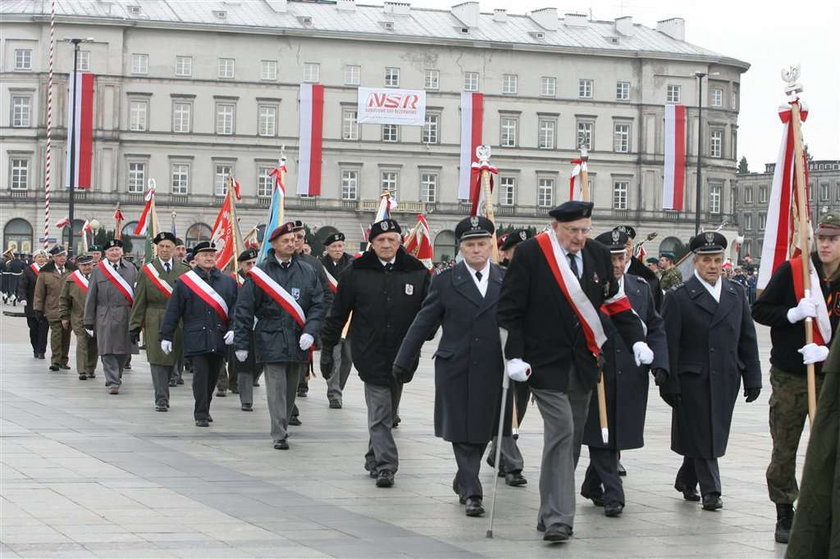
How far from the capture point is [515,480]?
10.7m

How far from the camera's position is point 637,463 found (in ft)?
39.2

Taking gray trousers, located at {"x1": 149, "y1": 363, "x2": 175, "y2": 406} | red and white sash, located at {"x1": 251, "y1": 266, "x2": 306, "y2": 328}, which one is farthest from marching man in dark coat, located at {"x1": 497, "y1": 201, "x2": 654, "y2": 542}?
gray trousers, located at {"x1": 149, "y1": 363, "x2": 175, "y2": 406}

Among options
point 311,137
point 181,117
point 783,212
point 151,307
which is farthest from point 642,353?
point 181,117

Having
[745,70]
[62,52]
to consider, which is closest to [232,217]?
[62,52]

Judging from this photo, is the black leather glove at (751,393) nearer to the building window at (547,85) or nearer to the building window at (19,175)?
the building window at (19,175)

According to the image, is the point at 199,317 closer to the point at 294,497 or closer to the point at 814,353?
the point at 294,497

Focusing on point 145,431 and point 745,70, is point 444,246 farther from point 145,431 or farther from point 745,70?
point 145,431

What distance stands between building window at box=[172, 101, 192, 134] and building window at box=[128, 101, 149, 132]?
62.2 inches

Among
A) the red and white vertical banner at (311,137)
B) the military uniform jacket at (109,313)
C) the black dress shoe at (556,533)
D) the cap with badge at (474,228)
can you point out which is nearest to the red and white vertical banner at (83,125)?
the red and white vertical banner at (311,137)

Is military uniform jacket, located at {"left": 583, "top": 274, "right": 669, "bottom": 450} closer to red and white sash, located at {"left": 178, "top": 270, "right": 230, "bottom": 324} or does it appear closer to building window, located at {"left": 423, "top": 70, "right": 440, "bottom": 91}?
red and white sash, located at {"left": 178, "top": 270, "right": 230, "bottom": 324}

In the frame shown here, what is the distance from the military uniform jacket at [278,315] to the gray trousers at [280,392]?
0.12 m

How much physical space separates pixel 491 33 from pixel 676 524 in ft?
281

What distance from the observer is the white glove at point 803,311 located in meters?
8.48

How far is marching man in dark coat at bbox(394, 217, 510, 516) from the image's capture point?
9586 millimetres
